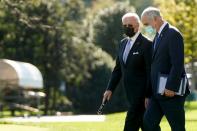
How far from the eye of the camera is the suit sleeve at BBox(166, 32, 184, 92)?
8.98 m

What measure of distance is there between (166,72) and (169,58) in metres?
0.19

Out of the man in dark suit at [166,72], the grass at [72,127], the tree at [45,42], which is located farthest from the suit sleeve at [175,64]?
the tree at [45,42]

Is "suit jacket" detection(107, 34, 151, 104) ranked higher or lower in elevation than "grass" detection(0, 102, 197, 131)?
higher

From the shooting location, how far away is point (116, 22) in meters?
63.0

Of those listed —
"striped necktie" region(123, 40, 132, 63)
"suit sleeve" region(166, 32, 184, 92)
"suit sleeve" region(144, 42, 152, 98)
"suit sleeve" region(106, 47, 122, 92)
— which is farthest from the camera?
"suit sleeve" region(106, 47, 122, 92)

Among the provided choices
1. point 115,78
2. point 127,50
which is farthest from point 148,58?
point 115,78

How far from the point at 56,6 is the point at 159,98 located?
145 feet

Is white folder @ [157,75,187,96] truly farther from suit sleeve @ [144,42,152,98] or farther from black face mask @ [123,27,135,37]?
black face mask @ [123,27,135,37]

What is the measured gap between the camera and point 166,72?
9273 mm

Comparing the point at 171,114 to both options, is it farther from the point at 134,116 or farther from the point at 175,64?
the point at 134,116

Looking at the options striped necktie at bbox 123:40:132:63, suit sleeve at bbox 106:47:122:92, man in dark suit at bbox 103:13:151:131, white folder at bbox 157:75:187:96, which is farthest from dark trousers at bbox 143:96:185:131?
suit sleeve at bbox 106:47:122:92

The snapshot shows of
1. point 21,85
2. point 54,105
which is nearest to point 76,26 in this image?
point 54,105

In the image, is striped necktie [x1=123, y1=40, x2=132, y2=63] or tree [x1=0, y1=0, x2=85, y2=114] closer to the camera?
striped necktie [x1=123, y1=40, x2=132, y2=63]

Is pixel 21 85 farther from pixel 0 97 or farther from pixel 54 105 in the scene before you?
pixel 54 105
